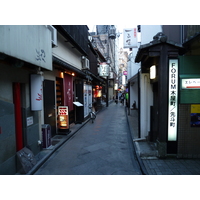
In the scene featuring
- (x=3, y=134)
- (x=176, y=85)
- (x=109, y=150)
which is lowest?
(x=109, y=150)

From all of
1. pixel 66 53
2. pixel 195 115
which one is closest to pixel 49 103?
pixel 66 53

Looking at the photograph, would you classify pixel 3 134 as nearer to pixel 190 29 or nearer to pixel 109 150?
pixel 109 150

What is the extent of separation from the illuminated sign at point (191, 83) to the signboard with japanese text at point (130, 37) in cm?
600

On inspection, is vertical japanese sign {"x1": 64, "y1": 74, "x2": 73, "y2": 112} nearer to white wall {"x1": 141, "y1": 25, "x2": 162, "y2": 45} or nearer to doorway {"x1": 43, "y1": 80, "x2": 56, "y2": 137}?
doorway {"x1": 43, "y1": 80, "x2": 56, "y2": 137}

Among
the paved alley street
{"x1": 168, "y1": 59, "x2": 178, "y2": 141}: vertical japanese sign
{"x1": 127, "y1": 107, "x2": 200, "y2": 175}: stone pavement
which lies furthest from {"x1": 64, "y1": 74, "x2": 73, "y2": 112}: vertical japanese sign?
{"x1": 168, "y1": 59, "x2": 178, "y2": 141}: vertical japanese sign

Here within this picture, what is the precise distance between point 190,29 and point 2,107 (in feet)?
22.5

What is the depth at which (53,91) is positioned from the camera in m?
9.50

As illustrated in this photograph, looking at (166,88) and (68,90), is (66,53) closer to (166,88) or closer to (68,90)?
(68,90)

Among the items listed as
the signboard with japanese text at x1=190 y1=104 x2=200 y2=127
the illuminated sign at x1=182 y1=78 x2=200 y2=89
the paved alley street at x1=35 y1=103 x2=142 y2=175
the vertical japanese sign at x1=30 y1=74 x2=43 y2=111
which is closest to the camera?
the paved alley street at x1=35 y1=103 x2=142 y2=175

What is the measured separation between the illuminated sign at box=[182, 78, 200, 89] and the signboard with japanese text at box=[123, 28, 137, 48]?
6.00 meters

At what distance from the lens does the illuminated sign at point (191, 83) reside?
5.97 metres

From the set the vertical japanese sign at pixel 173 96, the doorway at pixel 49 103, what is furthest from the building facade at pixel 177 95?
the doorway at pixel 49 103

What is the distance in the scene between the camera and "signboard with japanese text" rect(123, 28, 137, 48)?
10891 mm

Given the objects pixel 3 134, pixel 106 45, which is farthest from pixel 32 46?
pixel 106 45
